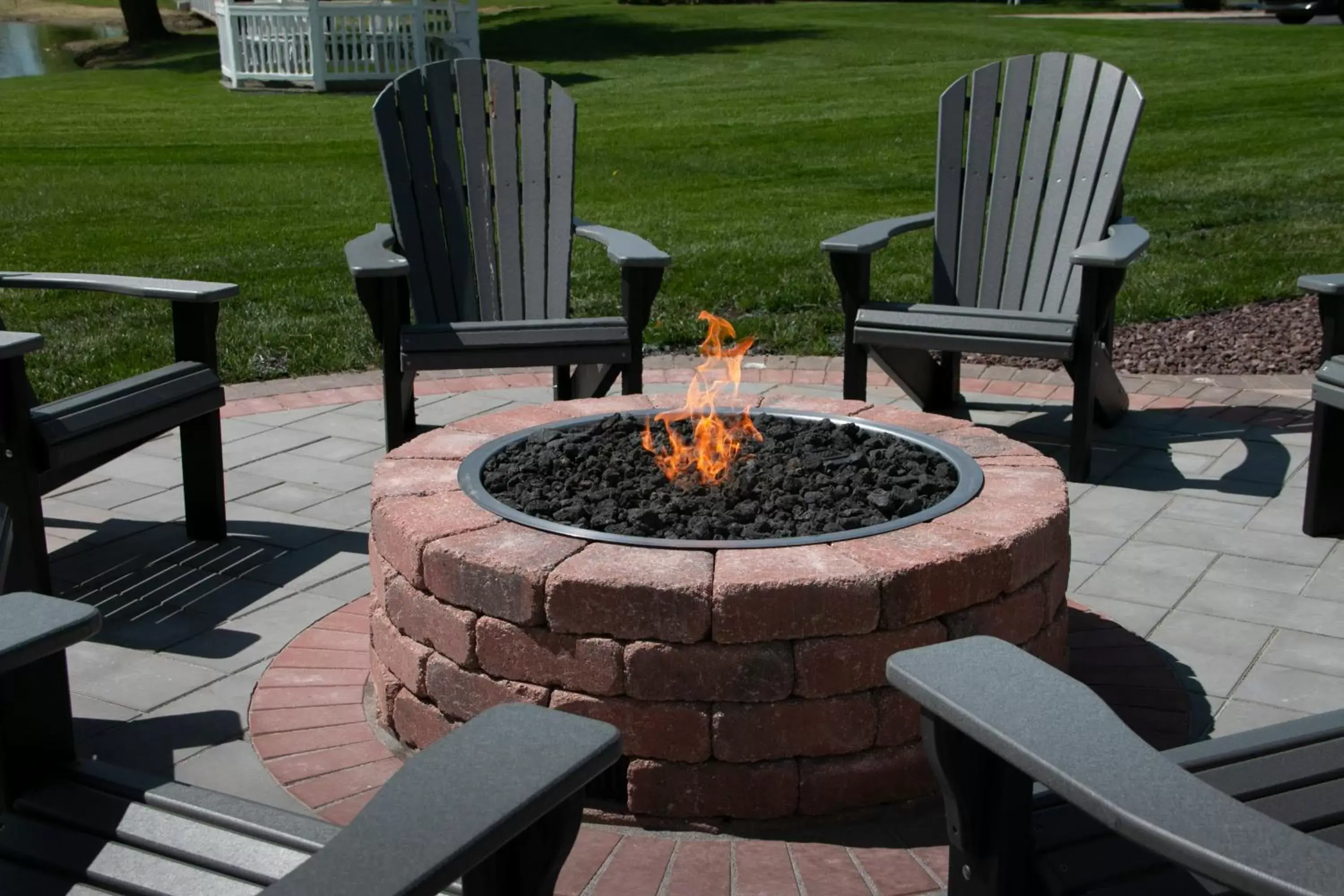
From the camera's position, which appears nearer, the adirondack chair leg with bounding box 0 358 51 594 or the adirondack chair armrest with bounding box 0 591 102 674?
the adirondack chair armrest with bounding box 0 591 102 674

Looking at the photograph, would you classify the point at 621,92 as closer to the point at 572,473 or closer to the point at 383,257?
the point at 383,257

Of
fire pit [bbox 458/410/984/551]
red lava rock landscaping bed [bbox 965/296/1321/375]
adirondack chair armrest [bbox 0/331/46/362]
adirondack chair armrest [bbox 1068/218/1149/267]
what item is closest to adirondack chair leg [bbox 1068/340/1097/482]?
adirondack chair armrest [bbox 1068/218/1149/267]

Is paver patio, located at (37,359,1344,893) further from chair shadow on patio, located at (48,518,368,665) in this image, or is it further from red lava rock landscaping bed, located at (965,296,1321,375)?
red lava rock landscaping bed, located at (965,296,1321,375)

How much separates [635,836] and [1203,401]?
11.9ft

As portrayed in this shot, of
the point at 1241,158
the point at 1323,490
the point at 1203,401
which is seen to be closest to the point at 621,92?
the point at 1241,158

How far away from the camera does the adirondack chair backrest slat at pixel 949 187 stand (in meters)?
5.20

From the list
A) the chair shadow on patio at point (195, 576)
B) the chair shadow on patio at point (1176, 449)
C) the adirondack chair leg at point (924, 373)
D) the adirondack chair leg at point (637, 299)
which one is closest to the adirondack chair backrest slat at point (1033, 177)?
the adirondack chair leg at point (924, 373)

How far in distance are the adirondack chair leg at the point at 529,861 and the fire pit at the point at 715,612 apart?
961 millimetres

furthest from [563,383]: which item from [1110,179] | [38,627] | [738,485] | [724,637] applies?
[38,627]

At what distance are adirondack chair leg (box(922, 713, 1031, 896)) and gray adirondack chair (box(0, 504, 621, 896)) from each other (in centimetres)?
38

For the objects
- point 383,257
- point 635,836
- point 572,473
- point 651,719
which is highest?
point 383,257

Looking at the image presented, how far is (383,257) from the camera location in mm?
4492

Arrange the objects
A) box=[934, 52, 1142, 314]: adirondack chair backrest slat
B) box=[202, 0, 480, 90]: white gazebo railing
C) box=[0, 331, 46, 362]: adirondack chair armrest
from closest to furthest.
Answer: box=[0, 331, 46, 362]: adirondack chair armrest → box=[934, 52, 1142, 314]: adirondack chair backrest slat → box=[202, 0, 480, 90]: white gazebo railing

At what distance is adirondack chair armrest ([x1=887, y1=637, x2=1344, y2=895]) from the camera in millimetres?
→ 1233
